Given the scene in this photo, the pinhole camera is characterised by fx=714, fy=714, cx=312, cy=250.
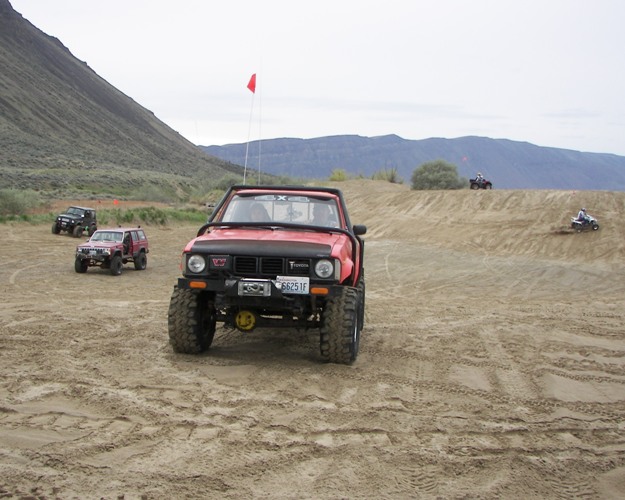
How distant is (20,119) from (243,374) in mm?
74045

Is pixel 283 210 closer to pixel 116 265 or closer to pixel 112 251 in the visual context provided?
pixel 112 251

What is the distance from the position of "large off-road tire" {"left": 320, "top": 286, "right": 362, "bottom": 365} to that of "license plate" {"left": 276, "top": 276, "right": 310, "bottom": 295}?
0.33 meters

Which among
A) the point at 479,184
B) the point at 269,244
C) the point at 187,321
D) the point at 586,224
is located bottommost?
the point at 187,321

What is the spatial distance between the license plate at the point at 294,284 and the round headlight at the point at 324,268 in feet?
0.53

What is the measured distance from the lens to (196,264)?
6816 millimetres

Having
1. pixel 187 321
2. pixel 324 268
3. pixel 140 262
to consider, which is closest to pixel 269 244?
pixel 324 268

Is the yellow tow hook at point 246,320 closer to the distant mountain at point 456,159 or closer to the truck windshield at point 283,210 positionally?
the truck windshield at point 283,210

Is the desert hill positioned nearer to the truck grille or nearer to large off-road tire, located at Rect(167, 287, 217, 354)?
the truck grille

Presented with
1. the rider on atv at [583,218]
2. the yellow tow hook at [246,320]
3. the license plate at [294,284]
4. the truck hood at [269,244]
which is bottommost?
the yellow tow hook at [246,320]

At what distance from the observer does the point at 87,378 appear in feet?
20.0

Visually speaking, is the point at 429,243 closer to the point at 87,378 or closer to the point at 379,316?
the point at 379,316

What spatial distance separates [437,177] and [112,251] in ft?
99.5

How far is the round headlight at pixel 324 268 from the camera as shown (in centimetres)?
667

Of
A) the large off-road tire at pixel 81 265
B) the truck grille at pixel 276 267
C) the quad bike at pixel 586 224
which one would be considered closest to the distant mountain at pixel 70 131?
the large off-road tire at pixel 81 265
